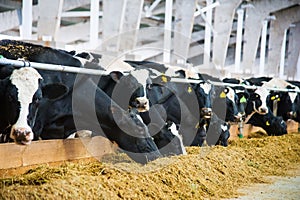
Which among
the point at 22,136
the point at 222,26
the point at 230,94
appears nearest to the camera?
the point at 22,136

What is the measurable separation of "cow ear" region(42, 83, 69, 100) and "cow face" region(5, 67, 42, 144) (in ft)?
1.78

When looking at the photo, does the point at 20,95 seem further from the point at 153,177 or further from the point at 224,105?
the point at 224,105

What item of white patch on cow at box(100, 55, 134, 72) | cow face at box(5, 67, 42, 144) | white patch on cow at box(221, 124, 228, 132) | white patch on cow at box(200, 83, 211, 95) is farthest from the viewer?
white patch on cow at box(221, 124, 228, 132)

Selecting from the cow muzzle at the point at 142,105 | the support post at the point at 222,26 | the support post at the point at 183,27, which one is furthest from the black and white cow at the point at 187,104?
the support post at the point at 222,26

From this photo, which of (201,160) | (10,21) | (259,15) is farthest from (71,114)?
(259,15)

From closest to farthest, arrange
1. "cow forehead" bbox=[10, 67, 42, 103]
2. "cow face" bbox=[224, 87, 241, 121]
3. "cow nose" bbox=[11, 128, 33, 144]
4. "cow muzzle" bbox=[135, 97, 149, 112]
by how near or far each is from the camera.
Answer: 1. "cow nose" bbox=[11, 128, 33, 144]
2. "cow forehead" bbox=[10, 67, 42, 103]
3. "cow muzzle" bbox=[135, 97, 149, 112]
4. "cow face" bbox=[224, 87, 241, 121]

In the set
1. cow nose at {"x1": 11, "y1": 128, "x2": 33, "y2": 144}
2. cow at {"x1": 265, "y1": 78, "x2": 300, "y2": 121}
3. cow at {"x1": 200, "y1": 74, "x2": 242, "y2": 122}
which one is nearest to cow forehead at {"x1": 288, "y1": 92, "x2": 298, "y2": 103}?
cow at {"x1": 265, "y1": 78, "x2": 300, "y2": 121}

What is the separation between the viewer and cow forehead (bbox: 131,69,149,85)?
709 centimetres

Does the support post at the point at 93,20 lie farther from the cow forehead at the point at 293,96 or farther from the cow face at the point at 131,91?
the cow forehead at the point at 293,96

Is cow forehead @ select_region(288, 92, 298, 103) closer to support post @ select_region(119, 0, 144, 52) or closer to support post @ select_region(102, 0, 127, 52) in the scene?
support post @ select_region(119, 0, 144, 52)

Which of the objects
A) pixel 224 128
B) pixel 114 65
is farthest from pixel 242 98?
pixel 114 65

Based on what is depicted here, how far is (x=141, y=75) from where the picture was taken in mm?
7199

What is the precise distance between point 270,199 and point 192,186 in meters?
0.91

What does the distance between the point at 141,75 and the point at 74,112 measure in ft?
4.83
